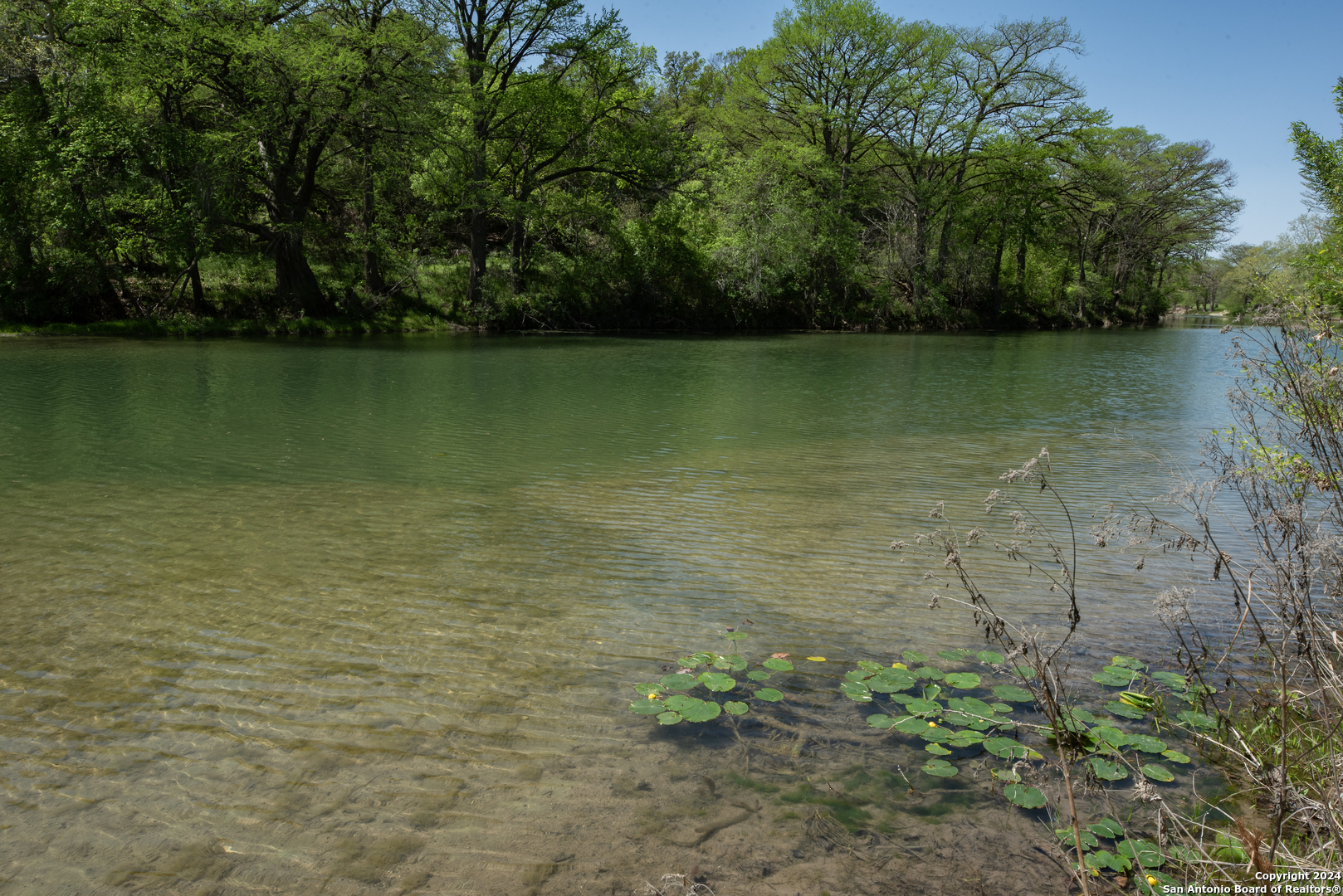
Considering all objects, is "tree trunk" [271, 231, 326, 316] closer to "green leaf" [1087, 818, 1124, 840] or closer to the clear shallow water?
the clear shallow water

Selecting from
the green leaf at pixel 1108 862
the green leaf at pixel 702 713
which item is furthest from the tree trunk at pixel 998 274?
the green leaf at pixel 1108 862

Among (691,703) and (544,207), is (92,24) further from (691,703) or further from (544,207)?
(691,703)

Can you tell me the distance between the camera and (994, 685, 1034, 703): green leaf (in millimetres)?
3889

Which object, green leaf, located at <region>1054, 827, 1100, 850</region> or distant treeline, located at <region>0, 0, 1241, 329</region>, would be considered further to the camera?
distant treeline, located at <region>0, 0, 1241, 329</region>

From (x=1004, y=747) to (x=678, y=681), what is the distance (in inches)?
60.8

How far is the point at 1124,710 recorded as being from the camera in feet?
12.3

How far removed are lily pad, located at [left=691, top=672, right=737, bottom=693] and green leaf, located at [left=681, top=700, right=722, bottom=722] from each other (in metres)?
0.16

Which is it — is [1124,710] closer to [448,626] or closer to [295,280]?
[448,626]

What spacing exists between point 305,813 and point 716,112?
45427 mm

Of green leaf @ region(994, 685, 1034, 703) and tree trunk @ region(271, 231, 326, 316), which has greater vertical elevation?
tree trunk @ region(271, 231, 326, 316)

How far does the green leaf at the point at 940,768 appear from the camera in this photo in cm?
332

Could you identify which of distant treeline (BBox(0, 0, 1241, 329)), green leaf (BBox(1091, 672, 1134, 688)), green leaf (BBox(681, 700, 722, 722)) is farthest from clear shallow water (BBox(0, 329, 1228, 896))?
distant treeline (BBox(0, 0, 1241, 329))

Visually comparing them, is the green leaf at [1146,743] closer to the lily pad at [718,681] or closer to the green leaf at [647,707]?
the lily pad at [718,681]

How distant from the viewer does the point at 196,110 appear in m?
25.4
